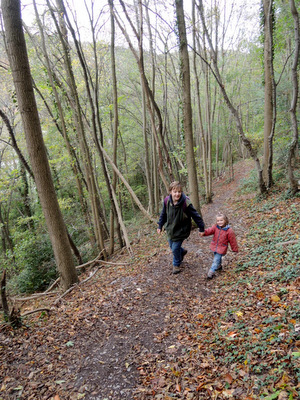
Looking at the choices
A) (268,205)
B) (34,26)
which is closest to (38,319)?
(268,205)

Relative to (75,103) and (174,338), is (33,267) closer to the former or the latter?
(75,103)

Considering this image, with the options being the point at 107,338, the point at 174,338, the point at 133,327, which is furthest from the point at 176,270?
the point at 107,338

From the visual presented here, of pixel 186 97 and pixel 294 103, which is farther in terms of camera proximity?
pixel 186 97

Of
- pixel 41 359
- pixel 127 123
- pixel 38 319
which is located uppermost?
pixel 127 123

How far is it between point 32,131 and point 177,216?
338cm

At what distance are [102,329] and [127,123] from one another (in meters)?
15.4

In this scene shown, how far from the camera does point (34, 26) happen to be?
790 cm

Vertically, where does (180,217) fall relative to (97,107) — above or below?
below

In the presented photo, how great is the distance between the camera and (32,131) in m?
4.56

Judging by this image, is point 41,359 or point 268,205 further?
point 268,205

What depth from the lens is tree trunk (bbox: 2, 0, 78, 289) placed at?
4172mm

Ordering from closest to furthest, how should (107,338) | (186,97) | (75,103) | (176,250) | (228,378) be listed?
(228,378) → (107,338) → (176,250) → (186,97) → (75,103)

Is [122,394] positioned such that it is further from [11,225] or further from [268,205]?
[11,225]

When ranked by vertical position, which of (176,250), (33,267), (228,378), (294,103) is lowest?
(33,267)
